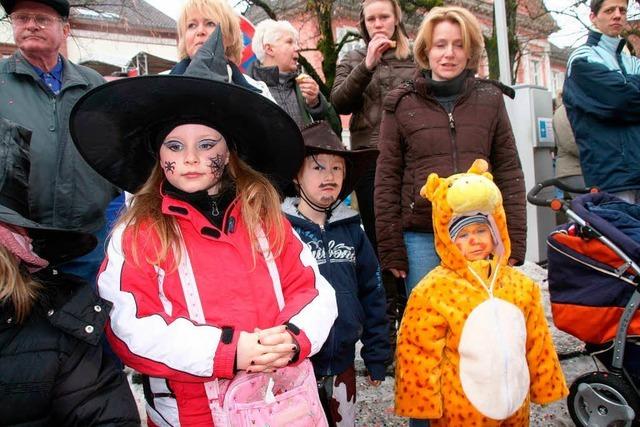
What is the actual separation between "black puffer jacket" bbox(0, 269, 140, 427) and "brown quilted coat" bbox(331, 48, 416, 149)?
7.25ft

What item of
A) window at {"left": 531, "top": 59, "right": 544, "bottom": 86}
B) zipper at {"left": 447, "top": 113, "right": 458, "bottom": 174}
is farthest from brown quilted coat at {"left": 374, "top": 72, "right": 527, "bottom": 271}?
window at {"left": 531, "top": 59, "right": 544, "bottom": 86}

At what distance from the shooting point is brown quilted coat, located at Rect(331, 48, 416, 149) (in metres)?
3.61

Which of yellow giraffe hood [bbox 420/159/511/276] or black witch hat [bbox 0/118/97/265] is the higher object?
black witch hat [bbox 0/118/97/265]

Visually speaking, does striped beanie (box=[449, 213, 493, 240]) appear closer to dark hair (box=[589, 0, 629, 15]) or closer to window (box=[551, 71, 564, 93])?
dark hair (box=[589, 0, 629, 15])

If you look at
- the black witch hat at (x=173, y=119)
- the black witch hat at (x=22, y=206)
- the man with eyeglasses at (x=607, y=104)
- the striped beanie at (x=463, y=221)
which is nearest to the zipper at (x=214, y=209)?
the black witch hat at (x=173, y=119)

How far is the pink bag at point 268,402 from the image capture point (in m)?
1.85

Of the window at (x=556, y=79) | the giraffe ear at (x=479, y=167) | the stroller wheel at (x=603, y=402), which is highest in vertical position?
the giraffe ear at (x=479, y=167)

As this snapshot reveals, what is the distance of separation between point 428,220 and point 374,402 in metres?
1.28

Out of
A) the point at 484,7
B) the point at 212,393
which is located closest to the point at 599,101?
the point at 212,393

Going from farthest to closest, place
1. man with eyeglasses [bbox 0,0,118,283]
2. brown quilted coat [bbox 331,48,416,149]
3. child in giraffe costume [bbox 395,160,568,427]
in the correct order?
brown quilted coat [bbox 331,48,416,149], man with eyeglasses [bbox 0,0,118,283], child in giraffe costume [bbox 395,160,568,427]

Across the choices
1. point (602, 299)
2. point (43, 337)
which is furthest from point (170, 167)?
point (602, 299)

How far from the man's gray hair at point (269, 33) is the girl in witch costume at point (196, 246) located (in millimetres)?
1459

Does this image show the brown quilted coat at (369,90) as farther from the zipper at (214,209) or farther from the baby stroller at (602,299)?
the zipper at (214,209)

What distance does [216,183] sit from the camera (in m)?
2.24
